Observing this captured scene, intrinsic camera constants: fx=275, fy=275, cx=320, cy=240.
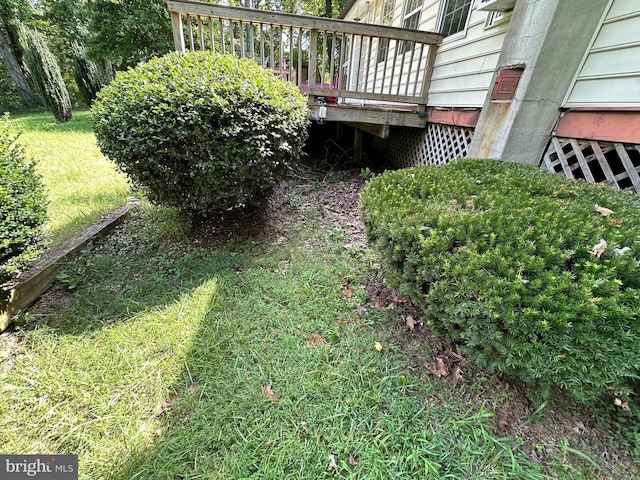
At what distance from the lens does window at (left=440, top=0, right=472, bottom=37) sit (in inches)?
149

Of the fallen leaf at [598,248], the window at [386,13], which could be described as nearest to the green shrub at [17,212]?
the fallen leaf at [598,248]

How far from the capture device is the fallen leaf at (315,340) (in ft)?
6.39

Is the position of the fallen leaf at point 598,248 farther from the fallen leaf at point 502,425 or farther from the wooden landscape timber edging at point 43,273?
the wooden landscape timber edging at point 43,273

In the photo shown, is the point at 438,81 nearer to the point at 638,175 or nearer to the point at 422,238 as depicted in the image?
the point at 638,175

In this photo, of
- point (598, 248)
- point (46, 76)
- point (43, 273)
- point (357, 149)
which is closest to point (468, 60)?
point (357, 149)

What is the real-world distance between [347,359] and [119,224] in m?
3.33

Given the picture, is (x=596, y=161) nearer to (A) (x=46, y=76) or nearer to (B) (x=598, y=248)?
(B) (x=598, y=248)

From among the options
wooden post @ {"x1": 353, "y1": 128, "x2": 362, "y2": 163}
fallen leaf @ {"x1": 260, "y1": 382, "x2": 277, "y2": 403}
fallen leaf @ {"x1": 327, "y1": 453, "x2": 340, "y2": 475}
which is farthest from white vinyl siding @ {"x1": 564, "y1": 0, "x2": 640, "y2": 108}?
wooden post @ {"x1": 353, "y1": 128, "x2": 362, "y2": 163}

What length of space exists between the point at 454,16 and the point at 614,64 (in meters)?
2.64

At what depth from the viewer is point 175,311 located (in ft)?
7.23

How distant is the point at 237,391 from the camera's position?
5.41ft

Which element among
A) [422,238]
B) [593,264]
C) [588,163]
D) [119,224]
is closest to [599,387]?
[593,264]

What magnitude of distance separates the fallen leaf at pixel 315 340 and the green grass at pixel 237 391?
0.04ft

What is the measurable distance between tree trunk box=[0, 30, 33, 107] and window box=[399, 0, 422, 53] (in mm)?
22034
